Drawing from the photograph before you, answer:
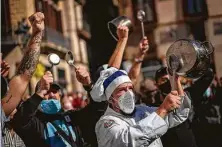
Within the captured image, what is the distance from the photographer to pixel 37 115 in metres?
2.71

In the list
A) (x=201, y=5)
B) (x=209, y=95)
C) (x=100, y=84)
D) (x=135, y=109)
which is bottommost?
(x=209, y=95)

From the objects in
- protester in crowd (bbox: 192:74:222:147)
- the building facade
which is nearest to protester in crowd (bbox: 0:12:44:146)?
protester in crowd (bbox: 192:74:222:147)

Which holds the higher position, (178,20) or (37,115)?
(178,20)

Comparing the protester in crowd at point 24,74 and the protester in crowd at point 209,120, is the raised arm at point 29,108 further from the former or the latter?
the protester in crowd at point 209,120

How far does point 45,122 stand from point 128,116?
71 centimetres

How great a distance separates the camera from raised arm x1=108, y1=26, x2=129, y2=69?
2852 millimetres

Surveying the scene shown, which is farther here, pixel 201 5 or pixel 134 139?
pixel 201 5

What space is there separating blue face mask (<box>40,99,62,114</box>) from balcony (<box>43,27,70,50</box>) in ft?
35.0

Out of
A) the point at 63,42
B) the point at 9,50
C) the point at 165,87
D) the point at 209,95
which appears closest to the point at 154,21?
the point at 9,50

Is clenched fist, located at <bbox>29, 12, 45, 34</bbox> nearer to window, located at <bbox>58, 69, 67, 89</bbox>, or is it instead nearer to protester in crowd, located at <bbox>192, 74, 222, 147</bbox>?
protester in crowd, located at <bbox>192, 74, 222, 147</bbox>

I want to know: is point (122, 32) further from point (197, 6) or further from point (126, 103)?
point (197, 6)

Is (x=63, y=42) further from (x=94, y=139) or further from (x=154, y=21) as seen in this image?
(x=94, y=139)

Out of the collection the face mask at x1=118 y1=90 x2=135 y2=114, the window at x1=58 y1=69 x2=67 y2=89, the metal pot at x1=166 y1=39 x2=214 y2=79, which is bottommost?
the window at x1=58 y1=69 x2=67 y2=89

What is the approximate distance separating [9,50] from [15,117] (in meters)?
6.17
